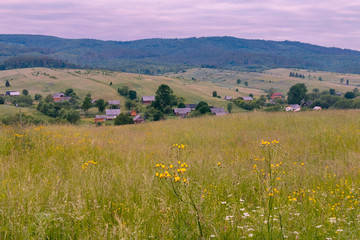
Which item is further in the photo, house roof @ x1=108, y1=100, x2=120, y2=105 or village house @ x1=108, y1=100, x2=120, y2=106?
house roof @ x1=108, y1=100, x2=120, y2=105

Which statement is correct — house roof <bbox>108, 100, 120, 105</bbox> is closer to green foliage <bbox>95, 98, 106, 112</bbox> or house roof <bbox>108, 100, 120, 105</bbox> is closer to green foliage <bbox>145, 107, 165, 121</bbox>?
green foliage <bbox>95, 98, 106, 112</bbox>

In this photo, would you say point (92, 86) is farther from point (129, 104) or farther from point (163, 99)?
point (163, 99)

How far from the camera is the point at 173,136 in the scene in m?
11.8

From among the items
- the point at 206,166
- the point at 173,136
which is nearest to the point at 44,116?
the point at 173,136

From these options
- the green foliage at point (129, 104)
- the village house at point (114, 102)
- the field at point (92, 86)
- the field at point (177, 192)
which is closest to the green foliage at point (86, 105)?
the village house at point (114, 102)

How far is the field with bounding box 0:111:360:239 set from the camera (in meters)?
3.52

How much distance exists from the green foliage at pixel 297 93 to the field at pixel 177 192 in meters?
78.3

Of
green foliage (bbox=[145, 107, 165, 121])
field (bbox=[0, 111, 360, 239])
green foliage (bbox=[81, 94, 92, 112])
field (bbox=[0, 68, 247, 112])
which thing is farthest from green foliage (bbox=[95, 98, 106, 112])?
field (bbox=[0, 111, 360, 239])

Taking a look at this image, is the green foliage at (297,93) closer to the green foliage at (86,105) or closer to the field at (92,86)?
the field at (92,86)

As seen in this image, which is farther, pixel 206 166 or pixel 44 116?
pixel 44 116

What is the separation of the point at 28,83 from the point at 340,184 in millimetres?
147883

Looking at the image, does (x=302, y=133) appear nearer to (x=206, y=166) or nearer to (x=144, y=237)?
(x=206, y=166)

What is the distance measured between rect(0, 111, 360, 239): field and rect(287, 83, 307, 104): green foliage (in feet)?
257

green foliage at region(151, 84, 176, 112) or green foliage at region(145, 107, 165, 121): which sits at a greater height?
green foliage at region(151, 84, 176, 112)
